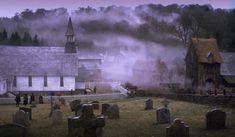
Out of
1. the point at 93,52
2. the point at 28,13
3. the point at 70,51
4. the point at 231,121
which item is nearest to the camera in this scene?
the point at 231,121

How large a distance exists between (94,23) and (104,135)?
163 ft

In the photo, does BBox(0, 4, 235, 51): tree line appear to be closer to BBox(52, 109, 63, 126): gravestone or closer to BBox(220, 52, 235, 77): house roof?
BBox(220, 52, 235, 77): house roof

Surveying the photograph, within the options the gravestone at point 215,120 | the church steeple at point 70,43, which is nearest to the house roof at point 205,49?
the church steeple at point 70,43

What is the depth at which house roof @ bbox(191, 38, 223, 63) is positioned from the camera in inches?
2010

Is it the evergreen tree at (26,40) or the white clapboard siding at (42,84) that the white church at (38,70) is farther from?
the evergreen tree at (26,40)

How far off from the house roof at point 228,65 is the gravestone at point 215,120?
33453 mm

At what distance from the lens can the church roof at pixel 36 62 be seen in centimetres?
5284

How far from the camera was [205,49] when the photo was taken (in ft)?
170

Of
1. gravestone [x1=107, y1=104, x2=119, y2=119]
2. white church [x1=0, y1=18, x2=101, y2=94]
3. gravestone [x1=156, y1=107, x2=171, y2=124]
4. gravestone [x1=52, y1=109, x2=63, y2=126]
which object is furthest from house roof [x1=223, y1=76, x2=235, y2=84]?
gravestone [x1=52, y1=109, x2=63, y2=126]

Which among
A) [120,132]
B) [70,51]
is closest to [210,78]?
[70,51]

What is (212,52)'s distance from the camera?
2020 inches

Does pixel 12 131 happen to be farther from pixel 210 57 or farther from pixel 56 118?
pixel 210 57

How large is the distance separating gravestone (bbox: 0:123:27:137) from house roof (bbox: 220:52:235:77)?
39.1 m

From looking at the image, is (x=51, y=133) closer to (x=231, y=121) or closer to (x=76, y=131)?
(x=76, y=131)
